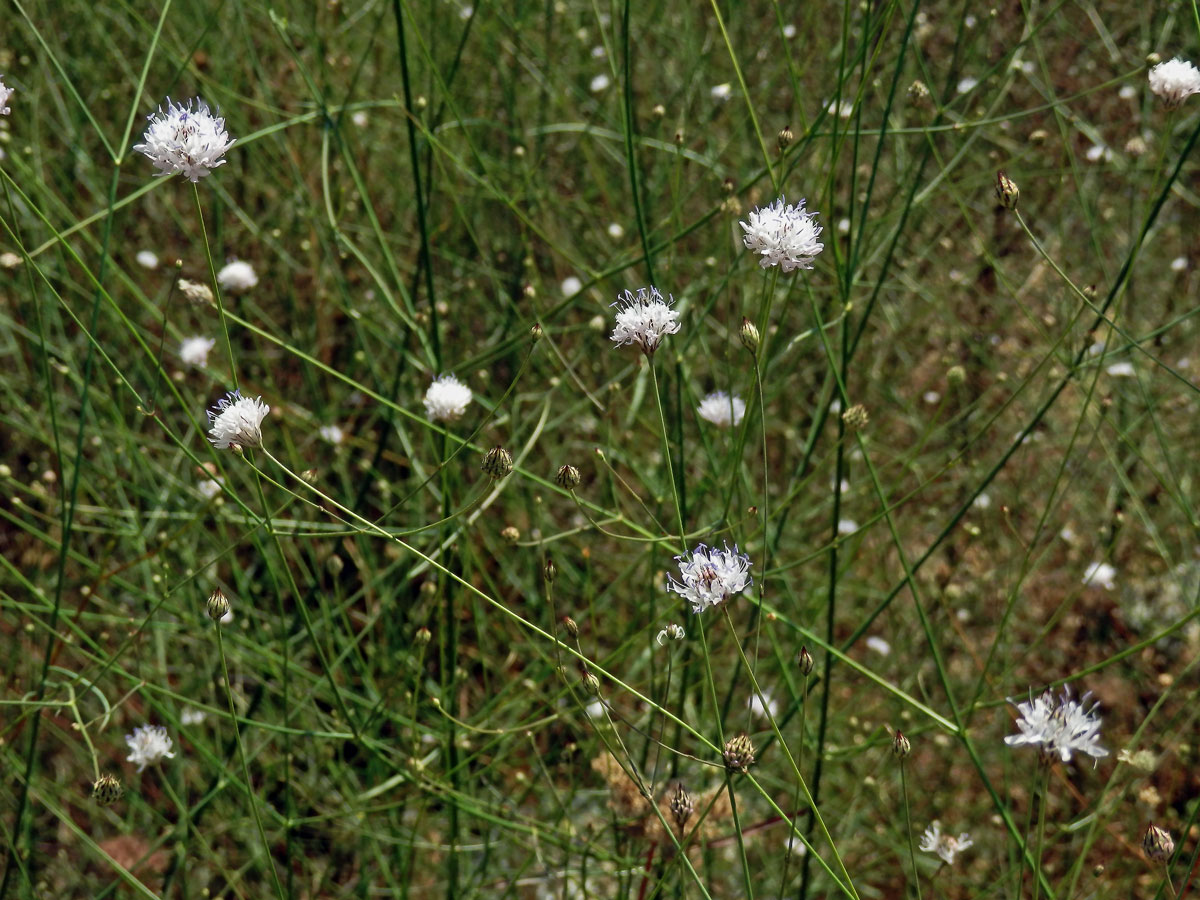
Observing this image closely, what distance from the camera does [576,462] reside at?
94.0 inches

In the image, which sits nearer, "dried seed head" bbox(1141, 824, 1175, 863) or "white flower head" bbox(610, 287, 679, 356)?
"dried seed head" bbox(1141, 824, 1175, 863)

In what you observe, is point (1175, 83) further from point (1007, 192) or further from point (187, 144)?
point (187, 144)

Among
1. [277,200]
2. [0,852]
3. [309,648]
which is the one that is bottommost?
[0,852]

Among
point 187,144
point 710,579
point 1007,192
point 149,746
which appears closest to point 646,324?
point 710,579

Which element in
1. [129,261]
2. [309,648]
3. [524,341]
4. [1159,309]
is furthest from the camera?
[1159,309]

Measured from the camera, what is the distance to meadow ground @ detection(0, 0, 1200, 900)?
160cm

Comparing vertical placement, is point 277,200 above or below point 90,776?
above

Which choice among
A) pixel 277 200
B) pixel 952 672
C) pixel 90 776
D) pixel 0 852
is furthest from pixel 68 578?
pixel 952 672

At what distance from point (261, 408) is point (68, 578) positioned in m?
1.37

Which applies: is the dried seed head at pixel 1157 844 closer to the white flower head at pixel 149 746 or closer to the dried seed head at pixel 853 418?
the dried seed head at pixel 853 418

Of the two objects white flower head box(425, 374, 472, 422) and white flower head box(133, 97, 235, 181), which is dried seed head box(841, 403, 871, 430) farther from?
white flower head box(133, 97, 235, 181)

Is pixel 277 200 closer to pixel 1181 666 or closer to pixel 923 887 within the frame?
pixel 923 887

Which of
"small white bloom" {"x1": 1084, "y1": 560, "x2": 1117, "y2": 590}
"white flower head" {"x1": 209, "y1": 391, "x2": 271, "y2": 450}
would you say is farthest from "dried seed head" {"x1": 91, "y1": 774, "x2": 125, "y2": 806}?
"small white bloom" {"x1": 1084, "y1": 560, "x2": 1117, "y2": 590}

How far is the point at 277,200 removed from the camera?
261 centimetres
